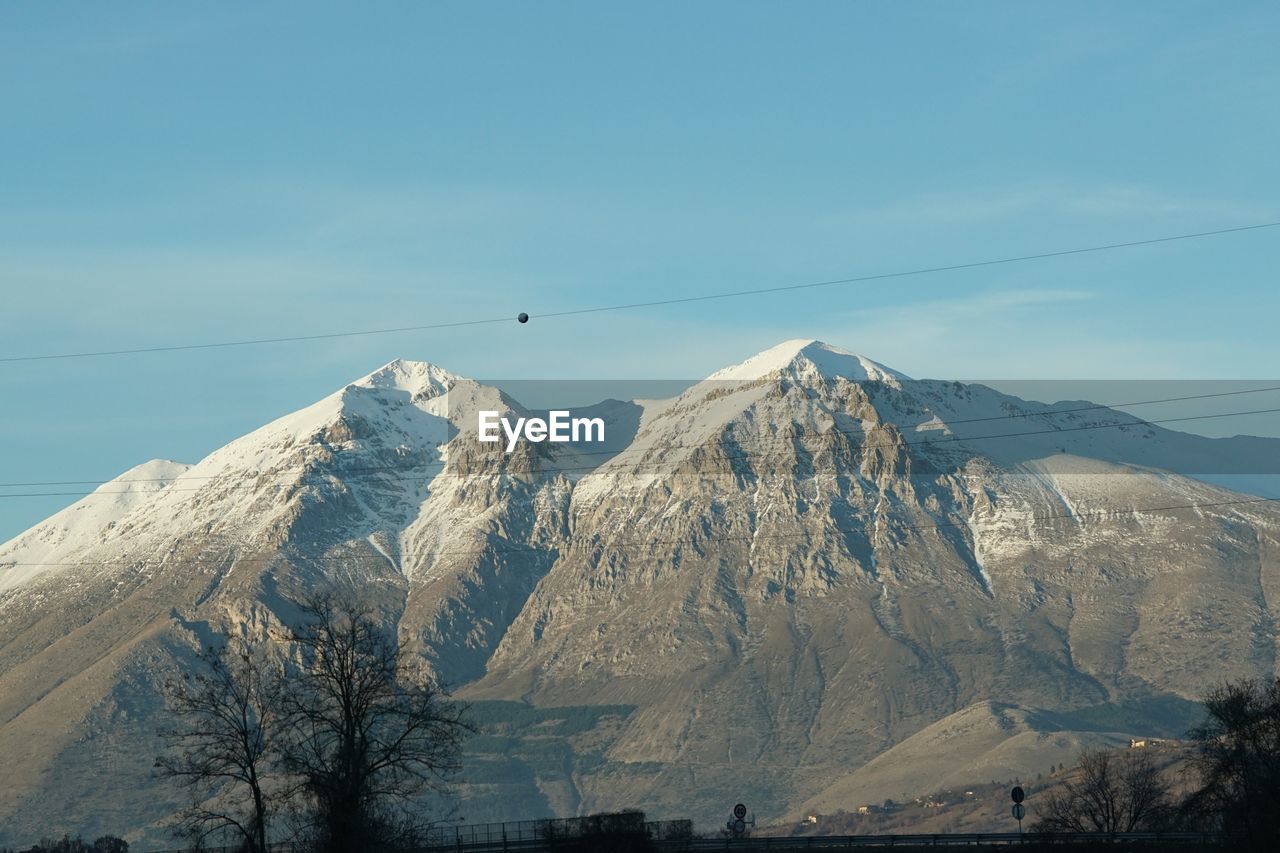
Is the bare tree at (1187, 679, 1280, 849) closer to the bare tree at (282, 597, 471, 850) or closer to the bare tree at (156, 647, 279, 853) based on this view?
the bare tree at (282, 597, 471, 850)

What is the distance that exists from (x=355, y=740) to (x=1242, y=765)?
188 ft

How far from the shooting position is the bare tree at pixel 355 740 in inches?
4038

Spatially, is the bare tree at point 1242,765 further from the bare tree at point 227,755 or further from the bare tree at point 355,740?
the bare tree at point 227,755

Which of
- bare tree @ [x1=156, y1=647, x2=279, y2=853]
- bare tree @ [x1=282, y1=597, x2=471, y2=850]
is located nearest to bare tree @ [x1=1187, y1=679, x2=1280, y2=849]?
bare tree @ [x1=282, y1=597, x2=471, y2=850]

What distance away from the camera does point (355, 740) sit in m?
106

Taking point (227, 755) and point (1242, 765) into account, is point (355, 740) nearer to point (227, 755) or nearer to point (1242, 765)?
point (227, 755)

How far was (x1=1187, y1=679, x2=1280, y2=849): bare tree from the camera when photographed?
115m

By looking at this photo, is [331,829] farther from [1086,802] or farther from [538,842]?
[1086,802]

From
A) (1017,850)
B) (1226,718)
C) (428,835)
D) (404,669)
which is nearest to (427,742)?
(404,669)

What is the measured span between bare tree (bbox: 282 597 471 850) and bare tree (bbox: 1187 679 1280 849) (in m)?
46.7

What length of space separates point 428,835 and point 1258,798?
162 feet

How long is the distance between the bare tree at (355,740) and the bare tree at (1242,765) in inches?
1840

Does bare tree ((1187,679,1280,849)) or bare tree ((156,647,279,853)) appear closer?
bare tree ((156,647,279,853))

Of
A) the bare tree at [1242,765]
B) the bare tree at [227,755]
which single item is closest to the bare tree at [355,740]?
the bare tree at [227,755]
